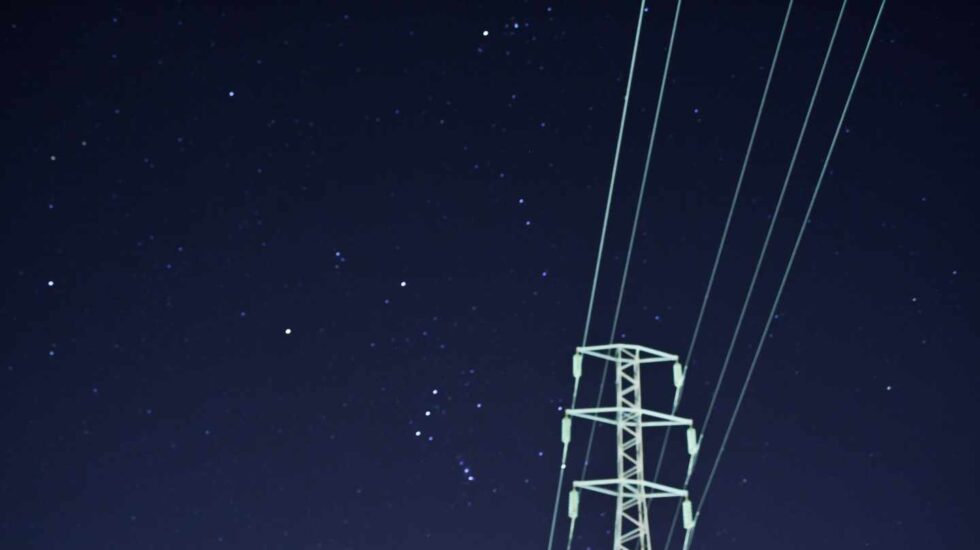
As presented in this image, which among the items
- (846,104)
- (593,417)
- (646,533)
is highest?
(846,104)

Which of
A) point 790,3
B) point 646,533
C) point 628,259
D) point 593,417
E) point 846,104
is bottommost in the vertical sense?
point 646,533

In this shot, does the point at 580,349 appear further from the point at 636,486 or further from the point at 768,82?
the point at 768,82

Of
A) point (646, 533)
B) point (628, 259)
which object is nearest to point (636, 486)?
point (646, 533)

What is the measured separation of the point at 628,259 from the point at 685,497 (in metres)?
3.28

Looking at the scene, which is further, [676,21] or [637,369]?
[676,21]

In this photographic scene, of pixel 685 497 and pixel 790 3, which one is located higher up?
pixel 790 3

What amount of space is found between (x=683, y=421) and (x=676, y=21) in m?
5.40

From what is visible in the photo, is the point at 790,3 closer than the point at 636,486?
No

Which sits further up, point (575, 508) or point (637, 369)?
point (637, 369)

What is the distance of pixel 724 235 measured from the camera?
68.5ft

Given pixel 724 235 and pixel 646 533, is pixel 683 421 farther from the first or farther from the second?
pixel 724 235

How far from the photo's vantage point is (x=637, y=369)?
64.1ft

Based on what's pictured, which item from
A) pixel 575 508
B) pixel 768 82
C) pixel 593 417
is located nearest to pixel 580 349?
pixel 593 417

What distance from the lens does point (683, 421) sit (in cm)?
1925
